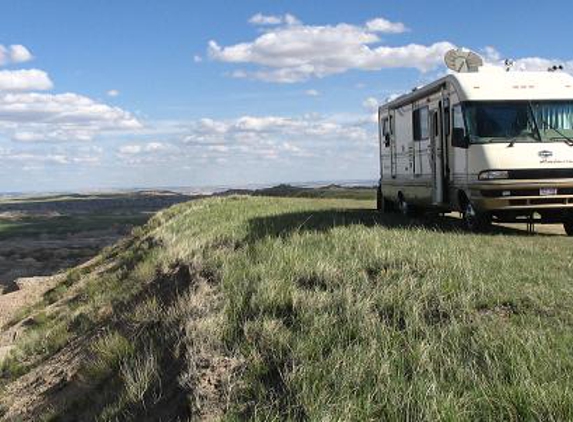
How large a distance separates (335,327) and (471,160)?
8.79 meters

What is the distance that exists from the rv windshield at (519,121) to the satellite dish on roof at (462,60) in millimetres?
2354

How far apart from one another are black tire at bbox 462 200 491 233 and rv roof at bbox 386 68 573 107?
2.32 meters

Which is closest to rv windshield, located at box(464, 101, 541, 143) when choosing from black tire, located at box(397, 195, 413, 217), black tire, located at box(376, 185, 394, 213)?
black tire, located at box(397, 195, 413, 217)

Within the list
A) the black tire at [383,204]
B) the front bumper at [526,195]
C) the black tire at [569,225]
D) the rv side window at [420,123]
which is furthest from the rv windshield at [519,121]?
the black tire at [383,204]

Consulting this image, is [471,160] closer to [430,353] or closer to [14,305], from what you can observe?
[430,353]

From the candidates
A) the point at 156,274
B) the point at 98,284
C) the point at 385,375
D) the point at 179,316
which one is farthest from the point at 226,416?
the point at 98,284

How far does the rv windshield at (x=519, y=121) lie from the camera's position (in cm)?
1466

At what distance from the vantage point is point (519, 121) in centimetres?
1487

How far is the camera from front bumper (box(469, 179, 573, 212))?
1432 cm

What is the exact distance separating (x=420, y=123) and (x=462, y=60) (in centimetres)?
192

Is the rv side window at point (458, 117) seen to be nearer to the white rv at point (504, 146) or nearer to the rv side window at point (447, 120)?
the white rv at point (504, 146)

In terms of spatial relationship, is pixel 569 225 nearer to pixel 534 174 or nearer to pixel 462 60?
pixel 534 174

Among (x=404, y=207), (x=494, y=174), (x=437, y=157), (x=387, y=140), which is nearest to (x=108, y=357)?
(x=494, y=174)

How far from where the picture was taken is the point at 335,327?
273 inches
